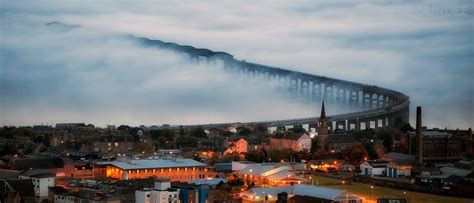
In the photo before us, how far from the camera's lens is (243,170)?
35.7 feet

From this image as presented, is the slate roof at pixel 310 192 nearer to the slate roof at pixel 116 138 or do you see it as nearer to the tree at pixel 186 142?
the tree at pixel 186 142

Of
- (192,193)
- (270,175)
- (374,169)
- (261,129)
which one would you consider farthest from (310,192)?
(261,129)

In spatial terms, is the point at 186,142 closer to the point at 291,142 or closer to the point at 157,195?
the point at 291,142

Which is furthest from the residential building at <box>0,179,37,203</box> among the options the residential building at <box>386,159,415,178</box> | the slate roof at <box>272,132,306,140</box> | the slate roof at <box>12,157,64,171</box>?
the slate roof at <box>272,132,306,140</box>

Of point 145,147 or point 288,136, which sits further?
point 288,136

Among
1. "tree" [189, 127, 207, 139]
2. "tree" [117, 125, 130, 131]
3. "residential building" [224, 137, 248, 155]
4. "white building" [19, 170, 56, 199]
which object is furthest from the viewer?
"tree" [117, 125, 130, 131]

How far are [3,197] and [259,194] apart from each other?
271cm

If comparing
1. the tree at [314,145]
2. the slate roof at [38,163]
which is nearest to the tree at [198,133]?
the tree at [314,145]

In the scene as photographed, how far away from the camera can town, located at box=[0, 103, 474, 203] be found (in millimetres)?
8352

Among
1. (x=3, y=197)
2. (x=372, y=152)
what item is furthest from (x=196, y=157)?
(x=3, y=197)

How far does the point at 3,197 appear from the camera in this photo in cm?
835

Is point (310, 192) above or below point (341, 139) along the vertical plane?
below

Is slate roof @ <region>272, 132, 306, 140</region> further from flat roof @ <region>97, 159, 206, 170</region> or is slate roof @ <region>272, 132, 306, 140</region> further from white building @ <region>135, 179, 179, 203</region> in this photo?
white building @ <region>135, 179, 179, 203</region>

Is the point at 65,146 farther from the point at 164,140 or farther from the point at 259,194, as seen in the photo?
the point at 259,194
